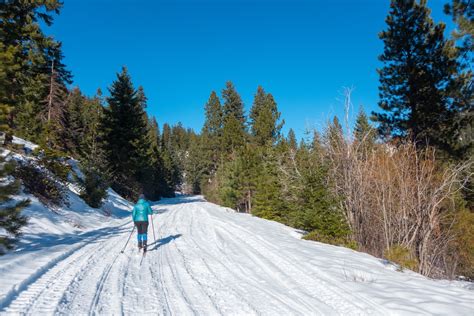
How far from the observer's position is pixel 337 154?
488 inches

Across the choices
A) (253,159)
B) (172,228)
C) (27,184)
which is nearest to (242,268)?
(172,228)

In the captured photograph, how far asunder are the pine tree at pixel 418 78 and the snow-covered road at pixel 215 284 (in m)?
9.72

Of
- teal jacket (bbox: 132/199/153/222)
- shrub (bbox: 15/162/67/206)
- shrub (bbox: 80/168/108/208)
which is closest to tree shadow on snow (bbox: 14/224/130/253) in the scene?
teal jacket (bbox: 132/199/153/222)

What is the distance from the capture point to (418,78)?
1562cm

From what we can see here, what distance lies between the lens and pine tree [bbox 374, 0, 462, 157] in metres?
14.8

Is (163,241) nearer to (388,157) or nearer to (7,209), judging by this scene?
(7,209)

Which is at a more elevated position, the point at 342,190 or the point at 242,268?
the point at 342,190

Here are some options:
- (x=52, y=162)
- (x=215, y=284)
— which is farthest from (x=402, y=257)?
(x=52, y=162)

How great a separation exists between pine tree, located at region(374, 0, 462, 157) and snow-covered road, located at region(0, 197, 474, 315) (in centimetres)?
972

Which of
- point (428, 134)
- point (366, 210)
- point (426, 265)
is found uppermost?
point (428, 134)

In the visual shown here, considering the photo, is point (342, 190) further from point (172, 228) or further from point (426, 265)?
point (172, 228)

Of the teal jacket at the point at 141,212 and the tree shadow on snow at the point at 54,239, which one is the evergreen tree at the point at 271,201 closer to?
the tree shadow on snow at the point at 54,239

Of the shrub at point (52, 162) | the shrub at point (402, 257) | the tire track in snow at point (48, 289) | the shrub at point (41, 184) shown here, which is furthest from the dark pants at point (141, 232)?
the shrub at point (52, 162)

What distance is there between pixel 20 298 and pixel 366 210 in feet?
36.8
